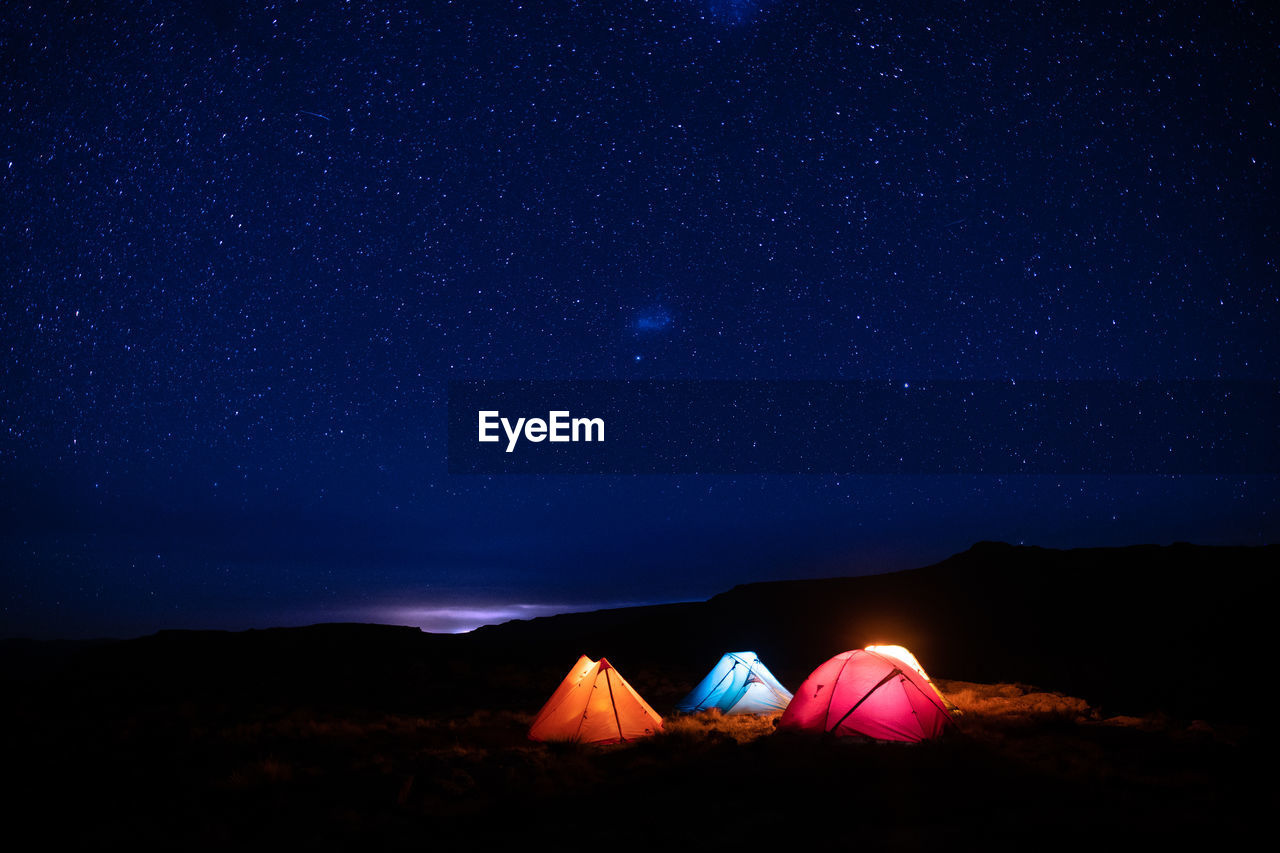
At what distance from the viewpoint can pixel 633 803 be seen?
8234 millimetres

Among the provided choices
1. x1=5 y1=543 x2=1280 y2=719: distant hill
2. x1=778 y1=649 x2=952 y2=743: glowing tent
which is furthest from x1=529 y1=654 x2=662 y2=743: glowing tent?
x1=5 y1=543 x2=1280 y2=719: distant hill

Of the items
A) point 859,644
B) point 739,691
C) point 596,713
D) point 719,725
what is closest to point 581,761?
point 596,713

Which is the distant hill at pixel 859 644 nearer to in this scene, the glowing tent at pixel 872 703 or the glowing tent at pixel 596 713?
the glowing tent at pixel 596 713

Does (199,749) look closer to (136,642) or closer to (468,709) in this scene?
(468,709)

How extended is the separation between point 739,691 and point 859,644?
73.7 ft

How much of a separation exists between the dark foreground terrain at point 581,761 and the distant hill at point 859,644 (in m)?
0.28

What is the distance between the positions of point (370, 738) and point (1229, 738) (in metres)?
16.0

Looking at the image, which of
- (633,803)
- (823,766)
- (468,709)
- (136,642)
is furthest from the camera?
(136,642)

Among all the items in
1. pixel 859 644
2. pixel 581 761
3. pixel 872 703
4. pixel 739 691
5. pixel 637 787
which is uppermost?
pixel 872 703

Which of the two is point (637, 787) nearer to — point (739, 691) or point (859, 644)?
point (739, 691)

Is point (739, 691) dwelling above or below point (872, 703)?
below

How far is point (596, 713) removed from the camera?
40.3 feet

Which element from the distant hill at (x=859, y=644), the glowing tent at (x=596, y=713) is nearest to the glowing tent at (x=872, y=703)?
the glowing tent at (x=596, y=713)

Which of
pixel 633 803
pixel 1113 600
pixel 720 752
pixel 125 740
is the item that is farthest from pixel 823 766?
pixel 1113 600
